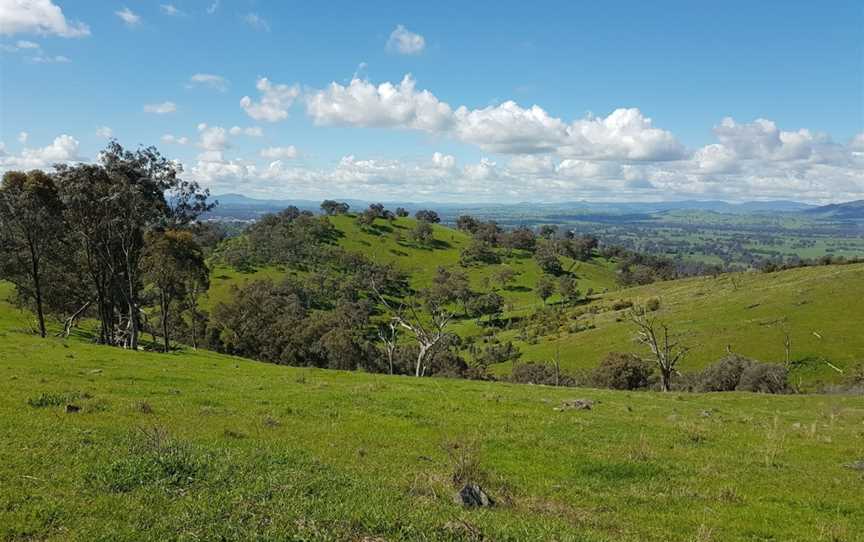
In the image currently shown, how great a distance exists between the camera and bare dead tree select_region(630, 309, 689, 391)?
159 feet

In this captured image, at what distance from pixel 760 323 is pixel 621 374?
104ft

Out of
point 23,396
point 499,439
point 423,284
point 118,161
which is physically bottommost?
point 423,284

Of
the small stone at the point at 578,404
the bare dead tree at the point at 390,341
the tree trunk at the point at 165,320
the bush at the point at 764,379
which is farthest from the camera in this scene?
the bare dead tree at the point at 390,341

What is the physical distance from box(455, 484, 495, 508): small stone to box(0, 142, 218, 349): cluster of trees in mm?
42079

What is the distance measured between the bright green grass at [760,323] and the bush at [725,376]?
11722 mm

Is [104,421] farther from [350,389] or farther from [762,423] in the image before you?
[762,423]

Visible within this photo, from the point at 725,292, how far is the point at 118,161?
10556 cm

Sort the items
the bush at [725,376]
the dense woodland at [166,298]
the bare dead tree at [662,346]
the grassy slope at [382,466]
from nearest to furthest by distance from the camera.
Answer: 1. the grassy slope at [382,466]
2. the dense woodland at [166,298]
3. the bare dead tree at [662,346]
4. the bush at [725,376]

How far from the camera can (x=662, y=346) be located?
81188 millimetres

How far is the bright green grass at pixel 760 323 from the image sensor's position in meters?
69.6

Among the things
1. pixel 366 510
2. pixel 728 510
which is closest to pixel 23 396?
pixel 366 510

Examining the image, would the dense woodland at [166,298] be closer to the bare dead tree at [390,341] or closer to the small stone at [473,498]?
the bare dead tree at [390,341]

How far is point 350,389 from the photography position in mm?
25844

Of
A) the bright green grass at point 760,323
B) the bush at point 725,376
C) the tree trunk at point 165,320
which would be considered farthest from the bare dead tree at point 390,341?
the bush at point 725,376
